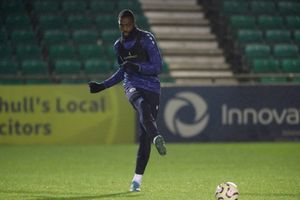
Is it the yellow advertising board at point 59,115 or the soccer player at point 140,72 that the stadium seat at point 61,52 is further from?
the soccer player at point 140,72

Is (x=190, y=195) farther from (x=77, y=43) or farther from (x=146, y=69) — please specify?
(x=77, y=43)

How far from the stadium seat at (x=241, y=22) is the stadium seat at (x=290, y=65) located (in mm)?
2066

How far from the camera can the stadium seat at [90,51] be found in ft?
69.0

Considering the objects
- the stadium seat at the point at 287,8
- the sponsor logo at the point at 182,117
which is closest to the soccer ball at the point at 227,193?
the sponsor logo at the point at 182,117

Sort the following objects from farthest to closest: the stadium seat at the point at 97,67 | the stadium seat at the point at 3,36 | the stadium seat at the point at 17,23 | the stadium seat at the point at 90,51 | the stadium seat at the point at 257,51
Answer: the stadium seat at the point at 257,51 → the stadium seat at the point at 17,23 → the stadium seat at the point at 90,51 → the stadium seat at the point at 3,36 → the stadium seat at the point at 97,67

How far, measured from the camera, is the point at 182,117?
1812cm

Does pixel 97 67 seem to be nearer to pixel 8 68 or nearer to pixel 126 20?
pixel 8 68

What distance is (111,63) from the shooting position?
2064cm

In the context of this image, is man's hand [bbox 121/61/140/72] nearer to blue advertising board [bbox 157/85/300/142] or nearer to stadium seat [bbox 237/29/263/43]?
blue advertising board [bbox 157/85/300/142]

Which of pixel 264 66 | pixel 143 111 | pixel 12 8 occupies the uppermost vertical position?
pixel 12 8

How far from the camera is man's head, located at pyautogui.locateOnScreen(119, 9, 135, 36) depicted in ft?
31.0

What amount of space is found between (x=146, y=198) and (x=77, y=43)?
1309cm

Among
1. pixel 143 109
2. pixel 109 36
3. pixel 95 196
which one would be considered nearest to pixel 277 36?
pixel 109 36

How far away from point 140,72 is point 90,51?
11587 mm
